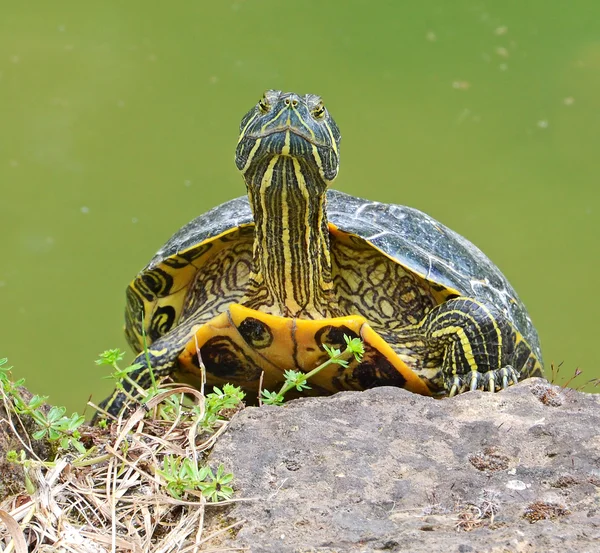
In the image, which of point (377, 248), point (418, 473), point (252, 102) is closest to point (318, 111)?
point (377, 248)

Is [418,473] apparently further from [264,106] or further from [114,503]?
[264,106]

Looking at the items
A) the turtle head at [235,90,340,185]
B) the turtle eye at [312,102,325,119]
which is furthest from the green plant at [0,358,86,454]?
the turtle eye at [312,102,325,119]

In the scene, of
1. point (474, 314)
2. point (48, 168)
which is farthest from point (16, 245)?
point (474, 314)

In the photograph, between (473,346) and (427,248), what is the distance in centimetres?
45

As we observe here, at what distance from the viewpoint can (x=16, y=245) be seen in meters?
5.69

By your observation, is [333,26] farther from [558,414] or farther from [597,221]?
[558,414]

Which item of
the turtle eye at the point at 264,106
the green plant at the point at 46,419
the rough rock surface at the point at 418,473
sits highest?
the turtle eye at the point at 264,106

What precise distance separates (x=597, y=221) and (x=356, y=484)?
5129 mm

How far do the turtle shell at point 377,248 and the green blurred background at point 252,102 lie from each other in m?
2.81

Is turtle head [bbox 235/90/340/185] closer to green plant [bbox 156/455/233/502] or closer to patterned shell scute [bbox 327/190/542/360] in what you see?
patterned shell scute [bbox 327/190/542/360]

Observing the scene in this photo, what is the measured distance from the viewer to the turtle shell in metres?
2.55

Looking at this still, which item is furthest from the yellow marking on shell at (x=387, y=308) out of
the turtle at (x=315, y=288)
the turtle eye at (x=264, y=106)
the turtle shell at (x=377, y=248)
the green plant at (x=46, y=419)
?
the green plant at (x=46, y=419)

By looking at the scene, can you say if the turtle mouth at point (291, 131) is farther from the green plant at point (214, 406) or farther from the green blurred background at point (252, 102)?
the green blurred background at point (252, 102)

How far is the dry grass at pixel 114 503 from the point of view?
1.25m
